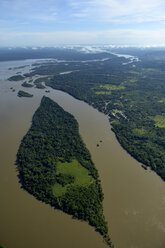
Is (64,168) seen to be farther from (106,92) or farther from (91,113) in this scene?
(106,92)

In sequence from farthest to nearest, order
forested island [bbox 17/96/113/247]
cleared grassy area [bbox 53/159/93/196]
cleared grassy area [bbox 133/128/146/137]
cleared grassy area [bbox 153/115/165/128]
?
cleared grassy area [bbox 153/115/165/128] < cleared grassy area [bbox 133/128/146/137] < cleared grassy area [bbox 53/159/93/196] < forested island [bbox 17/96/113/247]

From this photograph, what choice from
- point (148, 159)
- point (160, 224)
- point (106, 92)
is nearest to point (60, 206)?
point (160, 224)

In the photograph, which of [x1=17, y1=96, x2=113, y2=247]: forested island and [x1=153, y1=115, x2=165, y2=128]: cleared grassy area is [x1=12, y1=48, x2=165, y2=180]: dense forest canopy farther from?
[x1=17, y1=96, x2=113, y2=247]: forested island

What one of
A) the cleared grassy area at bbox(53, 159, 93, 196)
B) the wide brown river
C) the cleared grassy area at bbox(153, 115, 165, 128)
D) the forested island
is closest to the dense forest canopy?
the cleared grassy area at bbox(153, 115, 165, 128)

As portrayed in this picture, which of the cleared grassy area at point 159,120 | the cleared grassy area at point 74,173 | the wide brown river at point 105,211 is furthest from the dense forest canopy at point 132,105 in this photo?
the cleared grassy area at point 74,173

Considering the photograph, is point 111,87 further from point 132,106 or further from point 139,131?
point 139,131
